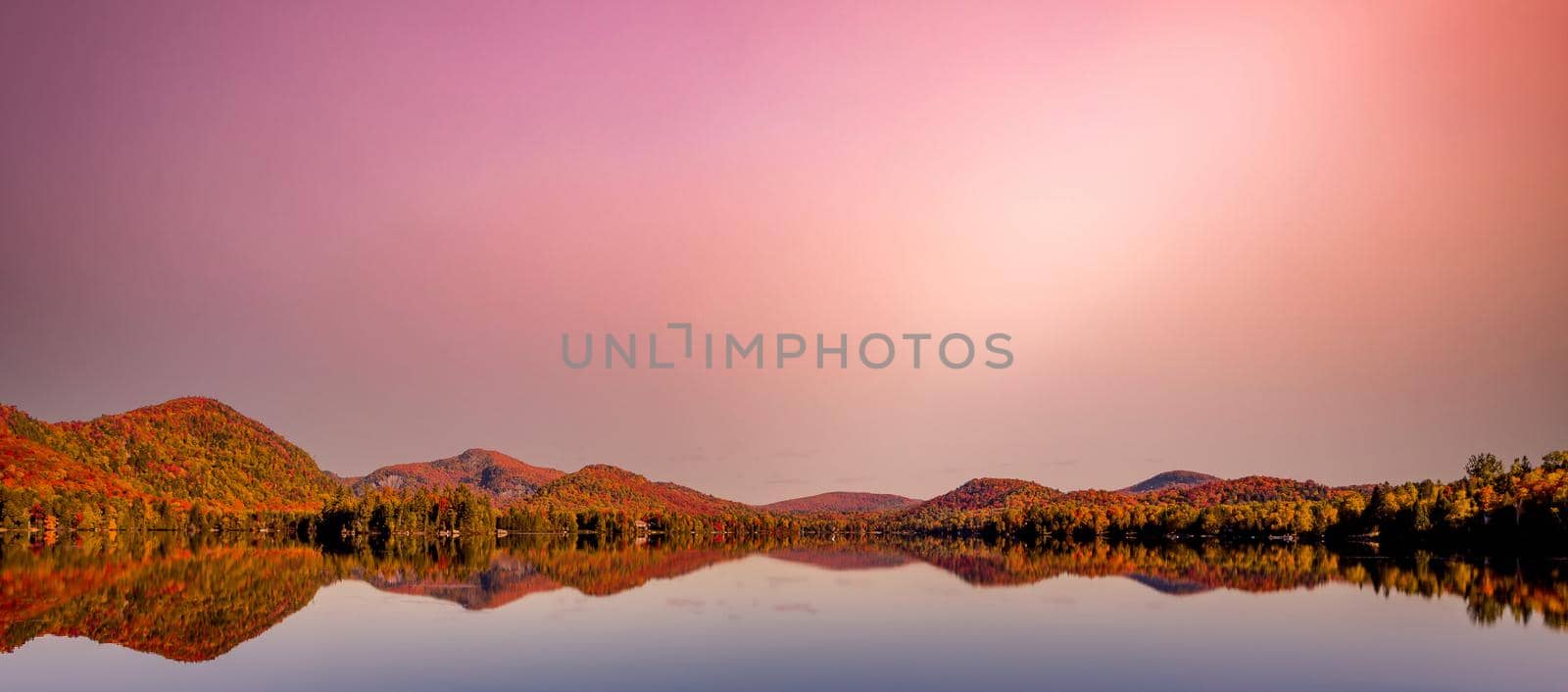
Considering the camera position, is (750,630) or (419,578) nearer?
(750,630)

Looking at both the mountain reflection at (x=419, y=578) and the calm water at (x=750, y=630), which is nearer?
the calm water at (x=750, y=630)

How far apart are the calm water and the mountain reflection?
0.25 m

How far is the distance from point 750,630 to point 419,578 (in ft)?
90.6

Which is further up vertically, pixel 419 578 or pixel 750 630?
pixel 750 630

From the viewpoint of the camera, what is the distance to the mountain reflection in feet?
108

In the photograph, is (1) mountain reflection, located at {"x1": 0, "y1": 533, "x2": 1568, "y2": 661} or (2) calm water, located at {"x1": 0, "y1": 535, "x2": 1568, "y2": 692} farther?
(1) mountain reflection, located at {"x1": 0, "y1": 533, "x2": 1568, "y2": 661}

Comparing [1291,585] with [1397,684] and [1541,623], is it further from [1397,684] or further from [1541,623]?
[1397,684]

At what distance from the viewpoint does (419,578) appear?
54000 millimetres

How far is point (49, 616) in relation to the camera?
110ft

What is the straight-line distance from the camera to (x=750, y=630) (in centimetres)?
3372

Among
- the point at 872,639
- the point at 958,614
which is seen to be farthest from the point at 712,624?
the point at 958,614

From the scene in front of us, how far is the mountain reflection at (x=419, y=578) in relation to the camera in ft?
108

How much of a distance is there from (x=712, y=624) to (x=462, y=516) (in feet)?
494

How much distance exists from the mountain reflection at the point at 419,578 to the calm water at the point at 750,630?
9.9 inches
